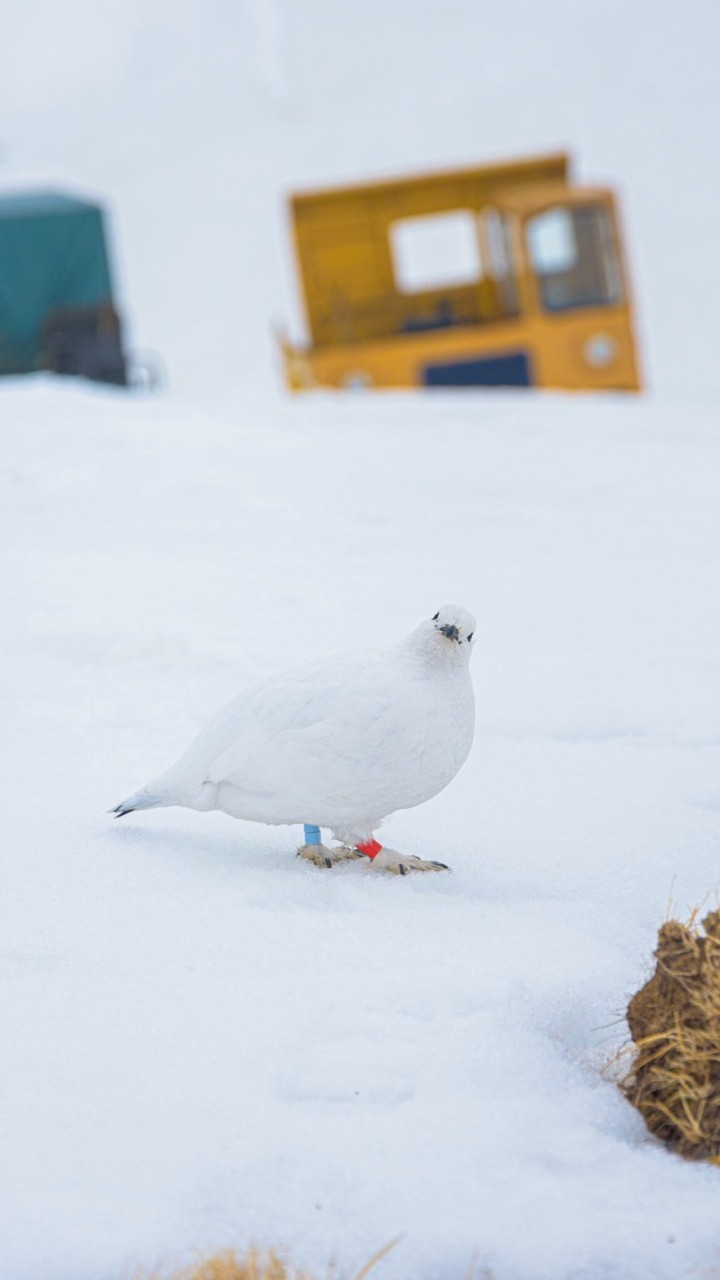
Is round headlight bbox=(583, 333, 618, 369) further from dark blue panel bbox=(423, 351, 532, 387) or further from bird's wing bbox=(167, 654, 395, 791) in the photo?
bird's wing bbox=(167, 654, 395, 791)

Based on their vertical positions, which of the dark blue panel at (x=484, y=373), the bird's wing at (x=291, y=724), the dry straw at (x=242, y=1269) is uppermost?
the dark blue panel at (x=484, y=373)

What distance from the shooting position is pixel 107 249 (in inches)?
509

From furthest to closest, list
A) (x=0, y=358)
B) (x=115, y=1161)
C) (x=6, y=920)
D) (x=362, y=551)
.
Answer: (x=0, y=358)
(x=362, y=551)
(x=6, y=920)
(x=115, y=1161)

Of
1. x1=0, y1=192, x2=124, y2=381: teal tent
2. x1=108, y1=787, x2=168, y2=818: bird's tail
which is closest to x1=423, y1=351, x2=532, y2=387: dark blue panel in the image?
x1=0, y1=192, x2=124, y2=381: teal tent

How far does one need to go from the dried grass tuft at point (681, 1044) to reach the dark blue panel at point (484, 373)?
31.4 ft

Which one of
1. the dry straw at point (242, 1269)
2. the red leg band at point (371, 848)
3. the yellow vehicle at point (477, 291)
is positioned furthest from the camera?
the yellow vehicle at point (477, 291)

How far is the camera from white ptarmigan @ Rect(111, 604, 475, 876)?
2436 mm

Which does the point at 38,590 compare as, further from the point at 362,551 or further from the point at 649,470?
the point at 649,470

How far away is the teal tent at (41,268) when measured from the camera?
12.2 m

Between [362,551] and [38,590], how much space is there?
135 centimetres

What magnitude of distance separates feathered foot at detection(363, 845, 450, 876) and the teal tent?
980 centimetres

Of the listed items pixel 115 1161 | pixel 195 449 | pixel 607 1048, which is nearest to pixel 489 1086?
pixel 607 1048

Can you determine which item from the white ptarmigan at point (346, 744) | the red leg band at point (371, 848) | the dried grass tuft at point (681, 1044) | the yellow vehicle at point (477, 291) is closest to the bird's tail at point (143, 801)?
the white ptarmigan at point (346, 744)

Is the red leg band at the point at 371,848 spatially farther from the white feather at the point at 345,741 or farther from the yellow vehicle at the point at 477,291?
the yellow vehicle at the point at 477,291
